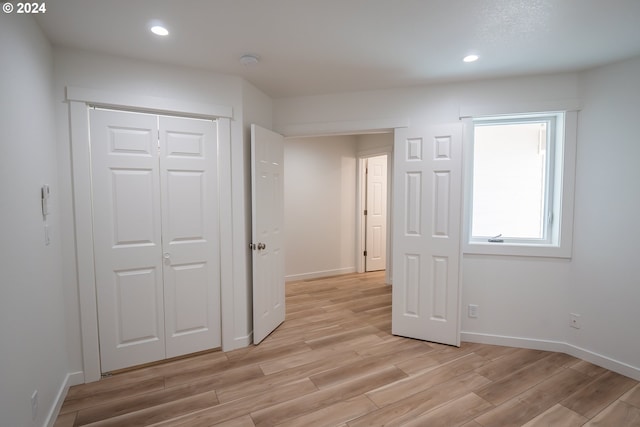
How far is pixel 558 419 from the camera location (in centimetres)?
192

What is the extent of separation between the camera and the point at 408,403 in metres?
Answer: 2.04

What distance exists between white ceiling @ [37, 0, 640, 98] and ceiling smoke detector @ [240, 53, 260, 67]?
0.05 m

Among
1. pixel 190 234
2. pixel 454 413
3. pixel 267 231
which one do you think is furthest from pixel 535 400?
pixel 190 234

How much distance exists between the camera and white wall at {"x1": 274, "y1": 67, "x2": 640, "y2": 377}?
2.36m

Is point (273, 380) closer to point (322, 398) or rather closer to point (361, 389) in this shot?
point (322, 398)

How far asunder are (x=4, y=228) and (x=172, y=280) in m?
1.25

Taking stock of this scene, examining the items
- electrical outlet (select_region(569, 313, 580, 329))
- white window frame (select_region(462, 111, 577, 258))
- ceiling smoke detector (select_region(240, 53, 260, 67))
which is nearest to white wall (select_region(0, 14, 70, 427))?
ceiling smoke detector (select_region(240, 53, 260, 67))

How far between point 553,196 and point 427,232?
119 centimetres

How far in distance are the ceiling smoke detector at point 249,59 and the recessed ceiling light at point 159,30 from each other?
538mm

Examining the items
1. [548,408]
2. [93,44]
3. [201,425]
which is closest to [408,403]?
[548,408]

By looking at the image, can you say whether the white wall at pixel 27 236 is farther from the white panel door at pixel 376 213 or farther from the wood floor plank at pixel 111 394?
the white panel door at pixel 376 213

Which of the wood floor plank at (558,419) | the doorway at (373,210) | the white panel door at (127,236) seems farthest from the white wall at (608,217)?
the white panel door at (127,236)

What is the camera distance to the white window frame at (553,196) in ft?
8.68

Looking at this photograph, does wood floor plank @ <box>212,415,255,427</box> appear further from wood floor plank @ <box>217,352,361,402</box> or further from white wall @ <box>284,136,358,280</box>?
white wall @ <box>284,136,358,280</box>
